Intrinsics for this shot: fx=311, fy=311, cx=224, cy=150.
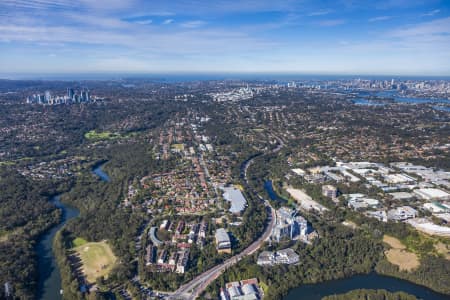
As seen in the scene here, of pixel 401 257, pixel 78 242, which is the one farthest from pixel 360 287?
pixel 78 242

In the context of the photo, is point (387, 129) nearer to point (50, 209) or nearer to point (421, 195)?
point (421, 195)

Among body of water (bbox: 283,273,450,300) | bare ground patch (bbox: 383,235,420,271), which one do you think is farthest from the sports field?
bare ground patch (bbox: 383,235,420,271)

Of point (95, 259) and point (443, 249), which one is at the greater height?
point (443, 249)

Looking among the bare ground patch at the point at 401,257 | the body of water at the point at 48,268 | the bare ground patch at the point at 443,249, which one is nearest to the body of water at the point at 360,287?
the bare ground patch at the point at 401,257

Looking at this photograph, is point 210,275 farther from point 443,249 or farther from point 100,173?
point 100,173

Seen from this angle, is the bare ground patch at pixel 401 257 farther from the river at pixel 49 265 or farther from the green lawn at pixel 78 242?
the green lawn at pixel 78 242

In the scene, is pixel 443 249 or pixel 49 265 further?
pixel 443 249
